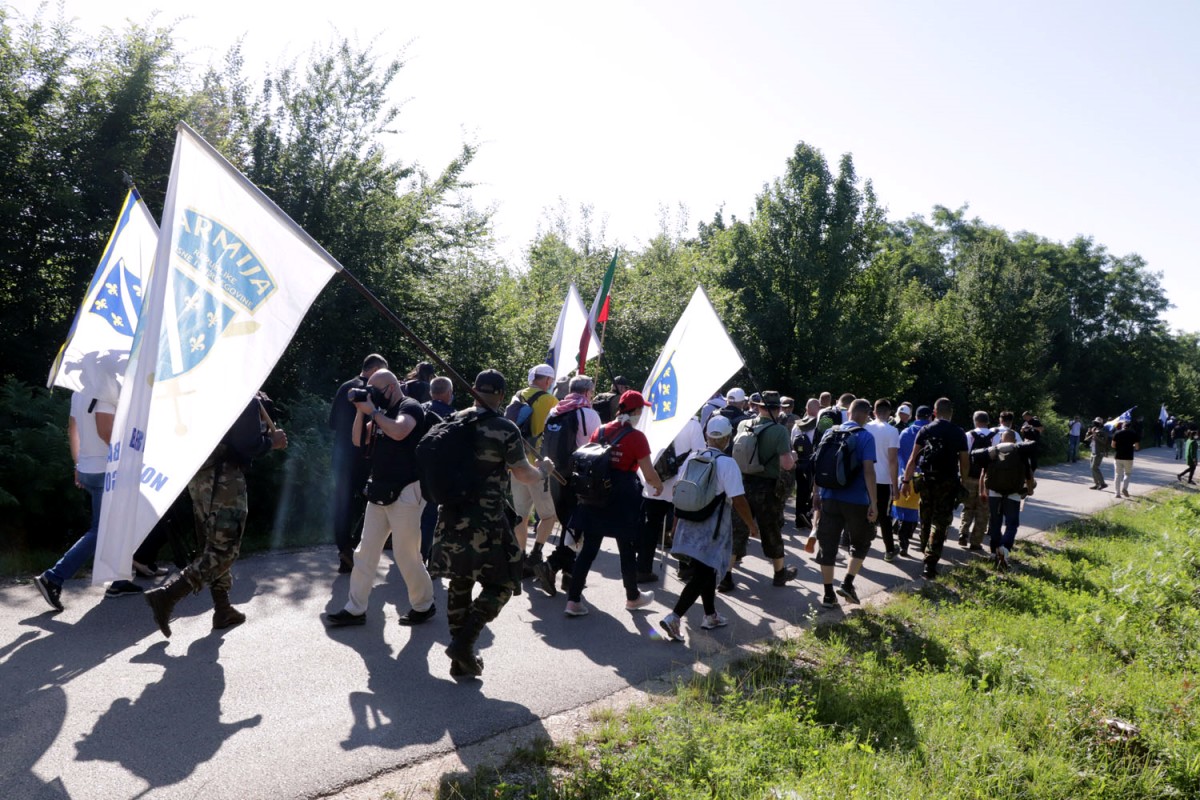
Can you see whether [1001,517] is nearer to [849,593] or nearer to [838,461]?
[849,593]

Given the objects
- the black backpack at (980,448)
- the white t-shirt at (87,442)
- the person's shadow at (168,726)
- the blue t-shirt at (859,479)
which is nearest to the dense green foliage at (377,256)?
the white t-shirt at (87,442)

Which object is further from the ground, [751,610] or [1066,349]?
[1066,349]

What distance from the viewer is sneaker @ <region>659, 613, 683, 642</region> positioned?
638cm

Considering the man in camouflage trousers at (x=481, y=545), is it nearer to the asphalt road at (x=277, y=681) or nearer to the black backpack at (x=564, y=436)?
the asphalt road at (x=277, y=681)

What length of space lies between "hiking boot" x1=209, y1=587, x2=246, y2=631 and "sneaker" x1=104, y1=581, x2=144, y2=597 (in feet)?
3.40

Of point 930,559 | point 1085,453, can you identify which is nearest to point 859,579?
point 930,559

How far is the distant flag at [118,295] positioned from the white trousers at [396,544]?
267 cm

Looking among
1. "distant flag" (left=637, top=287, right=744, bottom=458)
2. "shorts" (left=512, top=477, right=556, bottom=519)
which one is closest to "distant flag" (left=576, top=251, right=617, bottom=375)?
"distant flag" (left=637, top=287, right=744, bottom=458)

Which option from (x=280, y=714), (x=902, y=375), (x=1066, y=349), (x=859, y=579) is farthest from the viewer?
(x=1066, y=349)

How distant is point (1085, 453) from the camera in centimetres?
3744

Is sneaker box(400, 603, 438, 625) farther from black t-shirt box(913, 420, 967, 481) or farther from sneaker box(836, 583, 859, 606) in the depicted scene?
black t-shirt box(913, 420, 967, 481)

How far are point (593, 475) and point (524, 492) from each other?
1612 millimetres

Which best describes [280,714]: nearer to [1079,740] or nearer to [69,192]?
[1079,740]

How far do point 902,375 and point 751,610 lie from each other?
872 inches
